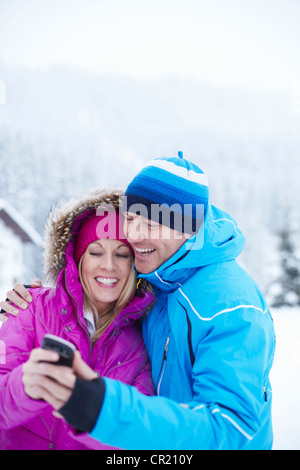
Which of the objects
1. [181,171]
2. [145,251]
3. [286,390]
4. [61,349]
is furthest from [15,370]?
[286,390]

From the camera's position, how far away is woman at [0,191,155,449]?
197cm

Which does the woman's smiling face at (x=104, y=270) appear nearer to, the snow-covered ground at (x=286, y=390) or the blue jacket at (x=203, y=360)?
the blue jacket at (x=203, y=360)

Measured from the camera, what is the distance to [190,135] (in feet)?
362

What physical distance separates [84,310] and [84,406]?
1186 millimetres

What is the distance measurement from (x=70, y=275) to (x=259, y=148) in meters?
113

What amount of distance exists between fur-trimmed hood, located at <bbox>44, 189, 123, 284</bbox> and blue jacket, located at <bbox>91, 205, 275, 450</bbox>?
700 mm

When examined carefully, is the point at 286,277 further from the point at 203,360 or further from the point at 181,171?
the point at 203,360

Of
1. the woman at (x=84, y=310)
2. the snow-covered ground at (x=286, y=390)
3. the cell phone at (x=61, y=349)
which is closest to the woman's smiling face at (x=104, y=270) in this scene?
the woman at (x=84, y=310)

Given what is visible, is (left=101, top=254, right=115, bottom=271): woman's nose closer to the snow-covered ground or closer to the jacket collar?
the jacket collar

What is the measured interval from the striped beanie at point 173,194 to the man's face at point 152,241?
0.04m

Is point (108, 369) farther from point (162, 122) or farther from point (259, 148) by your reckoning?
point (162, 122)

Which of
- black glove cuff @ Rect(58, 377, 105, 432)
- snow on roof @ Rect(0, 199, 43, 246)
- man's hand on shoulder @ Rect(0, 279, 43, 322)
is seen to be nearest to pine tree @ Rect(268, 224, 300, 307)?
snow on roof @ Rect(0, 199, 43, 246)

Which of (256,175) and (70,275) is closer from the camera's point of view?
(70,275)
